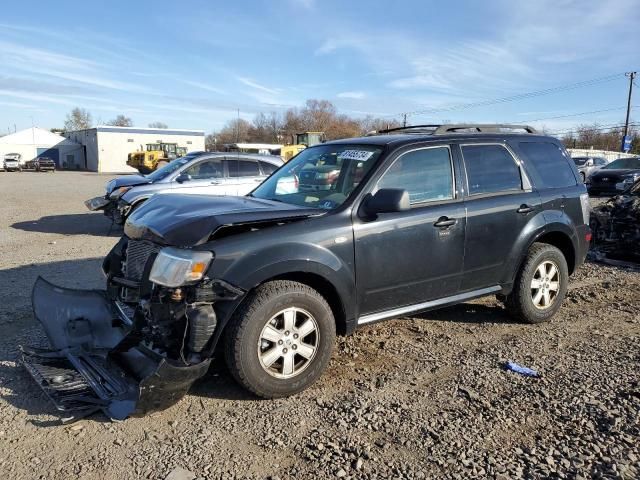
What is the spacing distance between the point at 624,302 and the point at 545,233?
1932 mm

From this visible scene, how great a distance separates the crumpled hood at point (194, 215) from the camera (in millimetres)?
3523

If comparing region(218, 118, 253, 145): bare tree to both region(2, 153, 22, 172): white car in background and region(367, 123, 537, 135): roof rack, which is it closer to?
region(2, 153, 22, 172): white car in background

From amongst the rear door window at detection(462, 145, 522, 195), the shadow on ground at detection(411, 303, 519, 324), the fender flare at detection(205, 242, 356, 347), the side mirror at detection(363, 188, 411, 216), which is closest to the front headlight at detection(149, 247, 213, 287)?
the fender flare at detection(205, 242, 356, 347)

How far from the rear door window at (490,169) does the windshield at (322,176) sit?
0.97 m

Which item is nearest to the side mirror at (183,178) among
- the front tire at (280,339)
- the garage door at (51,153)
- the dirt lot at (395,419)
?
the dirt lot at (395,419)

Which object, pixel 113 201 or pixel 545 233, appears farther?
pixel 113 201

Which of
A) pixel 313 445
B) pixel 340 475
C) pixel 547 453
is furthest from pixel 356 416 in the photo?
pixel 547 453

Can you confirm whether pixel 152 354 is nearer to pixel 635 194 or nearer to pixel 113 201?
Result: pixel 113 201

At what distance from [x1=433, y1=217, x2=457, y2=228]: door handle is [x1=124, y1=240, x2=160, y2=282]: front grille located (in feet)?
7.46

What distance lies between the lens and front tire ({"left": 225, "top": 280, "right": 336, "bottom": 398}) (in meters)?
3.46

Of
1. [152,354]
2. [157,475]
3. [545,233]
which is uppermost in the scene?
[545,233]

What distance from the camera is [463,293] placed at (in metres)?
4.72

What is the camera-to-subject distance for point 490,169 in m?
4.94

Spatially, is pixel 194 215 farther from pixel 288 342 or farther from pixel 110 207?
pixel 110 207
